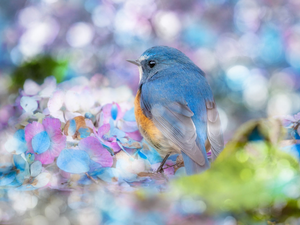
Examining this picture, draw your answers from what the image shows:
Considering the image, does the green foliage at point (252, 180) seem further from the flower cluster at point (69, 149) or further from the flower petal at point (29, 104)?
the flower petal at point (29, 104)

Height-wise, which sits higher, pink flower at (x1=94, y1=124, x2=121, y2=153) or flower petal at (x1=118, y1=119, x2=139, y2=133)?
pink flower at (x1=94, y1=124, x2=121, y2=153)

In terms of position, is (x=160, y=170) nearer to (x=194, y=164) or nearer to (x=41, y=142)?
(x=194, y=164)

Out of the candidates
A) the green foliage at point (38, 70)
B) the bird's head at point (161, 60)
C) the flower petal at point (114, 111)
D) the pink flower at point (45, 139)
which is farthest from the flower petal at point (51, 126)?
the green foliage at point (38, 70)

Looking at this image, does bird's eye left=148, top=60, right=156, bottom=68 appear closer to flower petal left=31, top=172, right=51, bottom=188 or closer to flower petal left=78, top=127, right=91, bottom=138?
flower petal left=78, top=127, right=91, bottom=138

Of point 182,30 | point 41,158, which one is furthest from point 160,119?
point 182,30

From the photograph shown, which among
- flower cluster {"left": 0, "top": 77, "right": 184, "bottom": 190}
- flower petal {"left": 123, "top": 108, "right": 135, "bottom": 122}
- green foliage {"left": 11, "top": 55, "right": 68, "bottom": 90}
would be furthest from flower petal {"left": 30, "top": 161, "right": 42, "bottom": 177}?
green foliage {"left": 11, "top": 55, "right": 68, "bottom": 90}

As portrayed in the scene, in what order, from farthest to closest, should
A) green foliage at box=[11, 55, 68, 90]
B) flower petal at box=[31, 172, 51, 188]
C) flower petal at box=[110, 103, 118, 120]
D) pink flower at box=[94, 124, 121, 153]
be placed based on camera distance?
green foliage at box=[11, 55, 68, 90], flower petal at box=[110, 103, 118, 120], pink flower at box=[94, 124, 121, 153], flower petal at box=[31, 172, 51, 188]

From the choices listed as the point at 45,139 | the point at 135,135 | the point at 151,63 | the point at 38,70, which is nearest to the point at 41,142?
the point at 45,139
